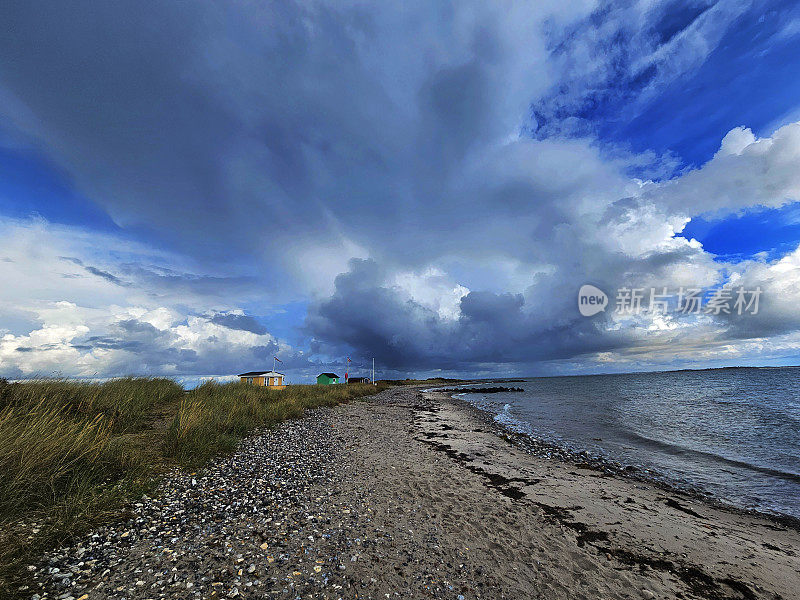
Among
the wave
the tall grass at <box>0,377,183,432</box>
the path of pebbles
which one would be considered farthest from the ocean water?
the tall grass at <box>0,377,183,432</box>

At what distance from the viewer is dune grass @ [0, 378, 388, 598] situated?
248 inches

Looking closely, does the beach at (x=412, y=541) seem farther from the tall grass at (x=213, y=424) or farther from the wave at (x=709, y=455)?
the wave at (x=709, y=455)

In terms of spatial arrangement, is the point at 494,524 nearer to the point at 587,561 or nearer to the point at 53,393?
the point at 587,561

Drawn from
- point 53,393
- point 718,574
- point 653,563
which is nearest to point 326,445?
point 53,393

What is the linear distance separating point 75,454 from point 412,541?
8865 mm

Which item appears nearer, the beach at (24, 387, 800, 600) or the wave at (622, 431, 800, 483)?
the beach at (24, 387, 800, 600)

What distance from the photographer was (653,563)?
7332 millimetres

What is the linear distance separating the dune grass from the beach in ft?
1.66

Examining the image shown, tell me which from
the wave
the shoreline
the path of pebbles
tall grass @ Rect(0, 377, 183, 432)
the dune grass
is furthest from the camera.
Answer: the wave

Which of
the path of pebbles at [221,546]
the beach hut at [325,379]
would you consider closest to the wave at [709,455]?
the path of pebbles at [221,546]

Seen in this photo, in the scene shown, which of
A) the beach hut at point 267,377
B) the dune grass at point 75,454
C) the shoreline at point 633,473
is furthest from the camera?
the beach hut at point 267,377

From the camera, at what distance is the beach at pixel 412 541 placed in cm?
577

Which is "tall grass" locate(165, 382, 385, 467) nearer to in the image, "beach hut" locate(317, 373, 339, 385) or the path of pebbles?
the path of pebbles

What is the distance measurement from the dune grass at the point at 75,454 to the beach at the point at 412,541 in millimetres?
506
